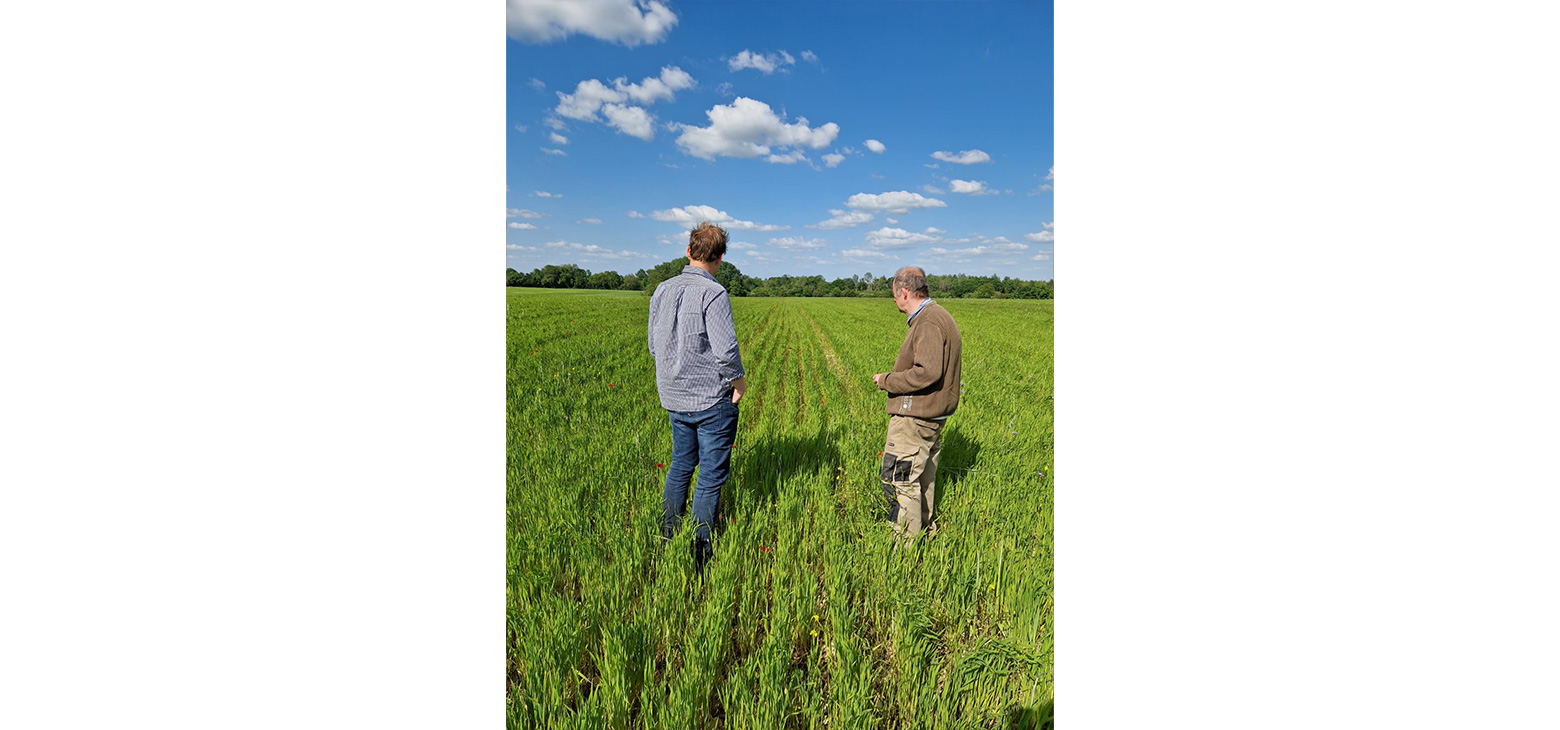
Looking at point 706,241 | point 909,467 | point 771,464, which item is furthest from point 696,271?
point 909,467

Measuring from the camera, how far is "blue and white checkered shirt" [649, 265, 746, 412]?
2352 mm

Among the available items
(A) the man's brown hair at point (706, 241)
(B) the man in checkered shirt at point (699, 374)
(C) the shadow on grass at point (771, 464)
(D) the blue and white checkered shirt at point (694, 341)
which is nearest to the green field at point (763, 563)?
(C) the shadow on grass at point (771, 464)

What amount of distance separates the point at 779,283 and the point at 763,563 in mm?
1525

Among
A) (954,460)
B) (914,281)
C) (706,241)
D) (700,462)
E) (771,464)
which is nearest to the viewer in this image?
(706,241)

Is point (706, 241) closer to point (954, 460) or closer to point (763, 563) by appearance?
point (763, 563)

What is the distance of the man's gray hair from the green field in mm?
218

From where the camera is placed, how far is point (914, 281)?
2670mm

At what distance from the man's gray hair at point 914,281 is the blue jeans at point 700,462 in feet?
3.81

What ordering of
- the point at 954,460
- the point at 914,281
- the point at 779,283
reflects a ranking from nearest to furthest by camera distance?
the point at 914,281
the point at 779,283
the point at 954,460

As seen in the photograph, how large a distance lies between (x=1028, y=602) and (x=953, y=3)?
2.62 meters

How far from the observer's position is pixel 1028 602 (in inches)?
80.0

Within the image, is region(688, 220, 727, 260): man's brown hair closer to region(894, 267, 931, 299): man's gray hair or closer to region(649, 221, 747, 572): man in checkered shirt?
region(649, 221, 747, 572): man in checkered shirt

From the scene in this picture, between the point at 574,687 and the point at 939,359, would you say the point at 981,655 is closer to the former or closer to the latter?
the point at 939,359
